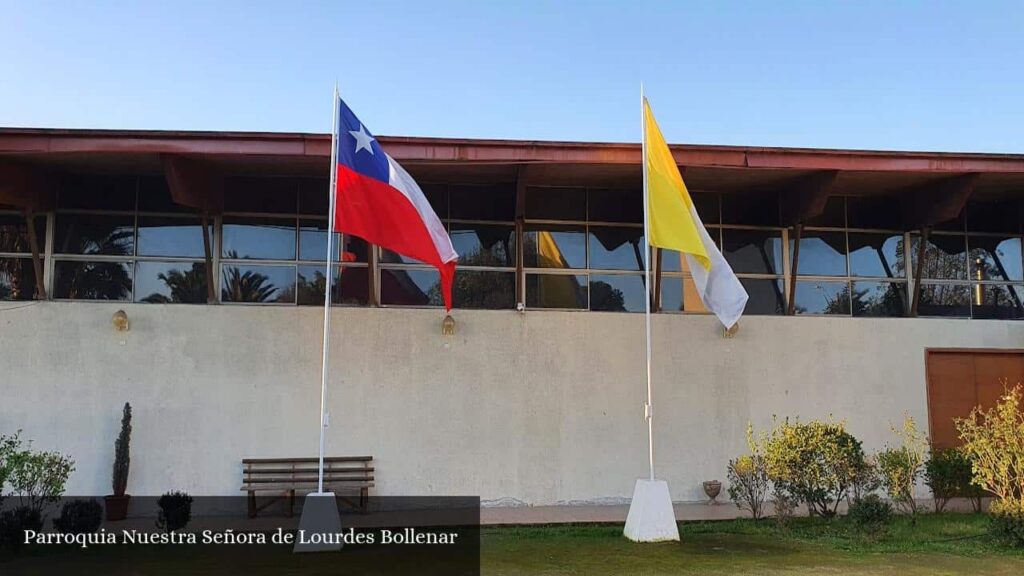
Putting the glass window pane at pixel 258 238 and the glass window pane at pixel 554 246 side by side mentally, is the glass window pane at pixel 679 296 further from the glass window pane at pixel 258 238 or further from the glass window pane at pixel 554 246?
the glass window pane at pixel 258 238

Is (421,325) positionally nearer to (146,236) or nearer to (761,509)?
(146,236)

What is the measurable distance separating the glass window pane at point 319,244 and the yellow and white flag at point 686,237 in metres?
4.96

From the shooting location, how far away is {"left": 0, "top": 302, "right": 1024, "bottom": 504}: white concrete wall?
11523mm

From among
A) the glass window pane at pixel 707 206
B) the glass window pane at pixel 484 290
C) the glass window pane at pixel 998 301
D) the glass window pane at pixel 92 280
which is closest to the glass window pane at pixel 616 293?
the glass window pane at pixel 484 290

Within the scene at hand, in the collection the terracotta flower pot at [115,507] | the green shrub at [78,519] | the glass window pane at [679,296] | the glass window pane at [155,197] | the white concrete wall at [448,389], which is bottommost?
the terracotta flower pot at [115,507]

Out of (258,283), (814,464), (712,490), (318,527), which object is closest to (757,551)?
(814,464)

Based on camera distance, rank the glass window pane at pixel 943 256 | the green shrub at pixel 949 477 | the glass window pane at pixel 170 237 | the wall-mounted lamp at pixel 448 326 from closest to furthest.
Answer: the green shrub at pixel 949 477
the wall-mounted lamp at pixel 448 326
the glass window pane at pixel 170 237
the glass window pane at pixel 943 256

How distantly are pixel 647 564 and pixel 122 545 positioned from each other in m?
5.45

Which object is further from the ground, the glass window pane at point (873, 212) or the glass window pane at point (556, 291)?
the glass window pane at point (873, 212)

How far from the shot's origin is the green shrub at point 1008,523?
27.2 feet

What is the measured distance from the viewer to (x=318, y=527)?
26.7ft

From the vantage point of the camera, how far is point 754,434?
1268 centimetres

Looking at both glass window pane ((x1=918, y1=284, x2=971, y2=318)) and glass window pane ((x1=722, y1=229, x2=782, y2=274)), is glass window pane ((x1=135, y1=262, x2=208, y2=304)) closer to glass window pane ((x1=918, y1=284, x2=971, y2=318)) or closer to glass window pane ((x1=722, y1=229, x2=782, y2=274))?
glass window pane ((x1=722, y1=229, x2=782, y2=274))

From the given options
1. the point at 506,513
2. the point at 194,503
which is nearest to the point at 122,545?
the point at 194,503
